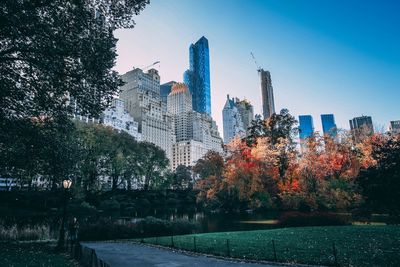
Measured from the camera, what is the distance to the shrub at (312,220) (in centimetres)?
2833

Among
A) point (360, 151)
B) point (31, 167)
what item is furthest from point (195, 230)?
point (360, 151)

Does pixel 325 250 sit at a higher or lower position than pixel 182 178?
lower

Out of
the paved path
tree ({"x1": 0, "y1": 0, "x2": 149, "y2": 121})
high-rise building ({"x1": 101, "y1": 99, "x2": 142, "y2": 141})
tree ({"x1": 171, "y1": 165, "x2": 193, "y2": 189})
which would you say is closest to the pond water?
the paved path

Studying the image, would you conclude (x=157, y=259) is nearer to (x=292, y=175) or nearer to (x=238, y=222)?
(x=238, y=222)

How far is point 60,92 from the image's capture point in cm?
1382

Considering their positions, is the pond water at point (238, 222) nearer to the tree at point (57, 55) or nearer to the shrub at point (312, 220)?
the shrub at point (312, 220)

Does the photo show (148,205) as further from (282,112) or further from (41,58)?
(41,58)

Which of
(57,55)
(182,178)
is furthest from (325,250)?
(182,178)

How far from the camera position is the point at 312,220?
29156mm

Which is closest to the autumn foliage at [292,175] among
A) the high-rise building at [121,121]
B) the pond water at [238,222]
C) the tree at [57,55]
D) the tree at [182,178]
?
the pond water at [238,222]

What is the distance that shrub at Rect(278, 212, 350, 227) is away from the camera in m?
28.3

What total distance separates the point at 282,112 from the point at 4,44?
158ft

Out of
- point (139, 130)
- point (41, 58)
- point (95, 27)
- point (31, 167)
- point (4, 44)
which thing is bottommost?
point (31, 167)

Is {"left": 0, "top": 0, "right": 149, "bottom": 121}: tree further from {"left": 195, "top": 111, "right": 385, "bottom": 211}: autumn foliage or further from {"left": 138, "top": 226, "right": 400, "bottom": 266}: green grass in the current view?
{"left": 195, "top": 111, "right": 385, "bottom": 211}: autumn foliage
